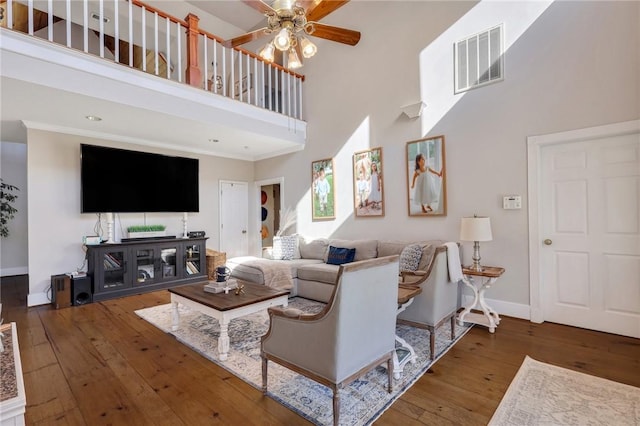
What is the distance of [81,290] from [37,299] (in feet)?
2.16

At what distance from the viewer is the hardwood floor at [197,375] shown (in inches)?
75.1

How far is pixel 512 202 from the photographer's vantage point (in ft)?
11.6

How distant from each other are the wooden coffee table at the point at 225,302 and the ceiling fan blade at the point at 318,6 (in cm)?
267

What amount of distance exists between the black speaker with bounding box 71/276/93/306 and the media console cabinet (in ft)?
0.26

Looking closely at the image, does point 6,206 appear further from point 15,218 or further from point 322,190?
point 322,190

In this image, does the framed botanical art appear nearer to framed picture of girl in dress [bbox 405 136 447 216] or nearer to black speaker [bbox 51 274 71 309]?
framed picture of girl in dress [bbox 405 136 447 216]

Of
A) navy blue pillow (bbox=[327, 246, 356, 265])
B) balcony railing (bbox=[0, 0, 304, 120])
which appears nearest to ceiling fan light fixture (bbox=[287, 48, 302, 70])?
balcony railing (bbox=[0, 0, 304, 120])

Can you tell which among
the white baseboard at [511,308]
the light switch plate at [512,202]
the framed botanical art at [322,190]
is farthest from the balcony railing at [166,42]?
the white baseboard at [511,308]

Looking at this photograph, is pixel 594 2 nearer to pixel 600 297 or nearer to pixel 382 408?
pixel 600 297

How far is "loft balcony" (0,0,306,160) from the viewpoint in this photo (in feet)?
10.1

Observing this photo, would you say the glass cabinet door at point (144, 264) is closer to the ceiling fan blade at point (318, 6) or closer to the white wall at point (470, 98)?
the white wall at point (470, 98)

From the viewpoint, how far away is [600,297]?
312 centimetres

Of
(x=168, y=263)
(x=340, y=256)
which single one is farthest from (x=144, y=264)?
(x=340, y=256)

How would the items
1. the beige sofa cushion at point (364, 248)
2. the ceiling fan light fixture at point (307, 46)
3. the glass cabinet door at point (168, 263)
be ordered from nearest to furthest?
the ceiling fan light fixture at point (307, 46)
the beige sofa cushion at point (364, 248)
the glass cabinet door at point (168, 263)
